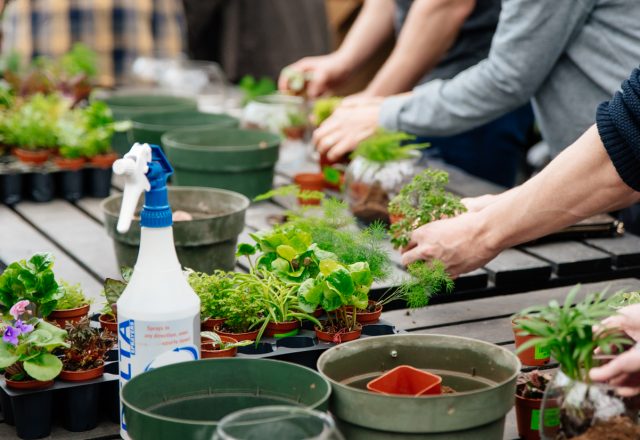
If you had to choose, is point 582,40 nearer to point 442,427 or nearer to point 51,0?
point 442,427

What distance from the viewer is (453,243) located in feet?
6.29

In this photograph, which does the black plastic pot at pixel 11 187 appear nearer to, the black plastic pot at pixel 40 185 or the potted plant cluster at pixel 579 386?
the black plastic pot at pixel 40 185

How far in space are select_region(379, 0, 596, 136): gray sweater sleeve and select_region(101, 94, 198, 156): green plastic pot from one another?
2.59 ft

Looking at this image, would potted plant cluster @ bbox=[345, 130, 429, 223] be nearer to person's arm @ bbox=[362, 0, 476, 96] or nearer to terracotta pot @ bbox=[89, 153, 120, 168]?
terracotta pot @ bbox=[89, 153, 120, 168]

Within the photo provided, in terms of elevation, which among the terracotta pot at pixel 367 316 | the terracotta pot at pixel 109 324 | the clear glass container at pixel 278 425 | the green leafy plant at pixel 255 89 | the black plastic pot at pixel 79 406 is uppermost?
the clear glass container at pixel 278 425

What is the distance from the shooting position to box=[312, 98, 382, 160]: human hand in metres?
2.70

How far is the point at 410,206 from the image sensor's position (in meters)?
1.99

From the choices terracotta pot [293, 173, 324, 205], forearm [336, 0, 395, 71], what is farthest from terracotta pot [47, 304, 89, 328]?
forearm [336, 0, 395, 71]

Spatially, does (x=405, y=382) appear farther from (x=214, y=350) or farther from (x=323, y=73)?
(x=323, y=73)

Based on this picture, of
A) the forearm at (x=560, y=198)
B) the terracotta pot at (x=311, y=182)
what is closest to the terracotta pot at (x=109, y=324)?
the forearm at (x=560, y=198)

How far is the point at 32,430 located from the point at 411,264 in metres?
0.77

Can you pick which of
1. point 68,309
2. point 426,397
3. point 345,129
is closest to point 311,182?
point 345,129

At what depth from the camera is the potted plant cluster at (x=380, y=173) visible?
239 centimetres

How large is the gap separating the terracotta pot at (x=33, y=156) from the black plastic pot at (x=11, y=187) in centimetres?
7
